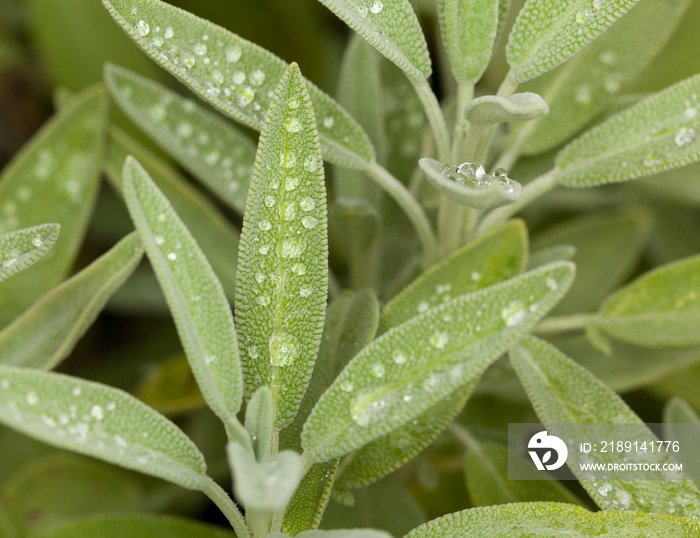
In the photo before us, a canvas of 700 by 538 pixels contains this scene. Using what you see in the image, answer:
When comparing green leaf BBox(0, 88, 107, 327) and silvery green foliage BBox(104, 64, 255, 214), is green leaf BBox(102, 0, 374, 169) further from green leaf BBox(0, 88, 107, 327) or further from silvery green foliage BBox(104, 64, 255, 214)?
green leaf BBox(0, 88, 107, 327)

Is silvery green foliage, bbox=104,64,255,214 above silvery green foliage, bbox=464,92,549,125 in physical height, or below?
below

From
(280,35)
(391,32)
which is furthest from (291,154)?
(280,35)

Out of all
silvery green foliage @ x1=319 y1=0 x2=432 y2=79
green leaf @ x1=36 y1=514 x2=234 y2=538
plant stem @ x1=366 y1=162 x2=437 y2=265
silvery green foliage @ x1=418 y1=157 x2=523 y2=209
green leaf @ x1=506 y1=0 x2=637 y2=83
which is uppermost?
green leaf @ x1=506 y1=0 x2=637 y2=83

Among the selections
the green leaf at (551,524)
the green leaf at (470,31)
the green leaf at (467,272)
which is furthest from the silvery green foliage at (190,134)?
the green leaf at (551,524)

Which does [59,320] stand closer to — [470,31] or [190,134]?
[190,134]

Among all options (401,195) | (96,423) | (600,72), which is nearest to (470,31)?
(401,195)

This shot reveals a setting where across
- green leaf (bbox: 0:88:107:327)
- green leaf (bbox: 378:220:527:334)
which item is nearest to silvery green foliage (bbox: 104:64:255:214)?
green leaf (bbox: 0:88:107:327)

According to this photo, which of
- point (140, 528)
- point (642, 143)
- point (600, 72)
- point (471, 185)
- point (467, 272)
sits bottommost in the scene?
point (140, 528)
